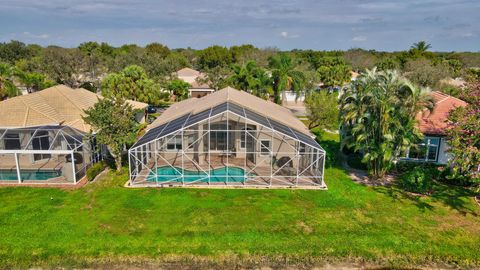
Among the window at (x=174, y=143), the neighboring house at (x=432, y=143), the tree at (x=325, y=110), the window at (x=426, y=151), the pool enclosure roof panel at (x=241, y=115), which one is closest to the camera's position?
the pool enclosure roof panel at (x=241, y=115)

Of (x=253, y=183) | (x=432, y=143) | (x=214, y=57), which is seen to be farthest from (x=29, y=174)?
(x=214, y=57)

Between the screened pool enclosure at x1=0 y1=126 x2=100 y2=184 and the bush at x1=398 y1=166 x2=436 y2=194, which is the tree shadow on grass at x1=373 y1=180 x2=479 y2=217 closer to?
the bush at x1=398 y1=166 x2=436 y2=194

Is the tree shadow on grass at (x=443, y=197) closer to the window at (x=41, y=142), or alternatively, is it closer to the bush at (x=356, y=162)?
the bush at (x=356, y=162)

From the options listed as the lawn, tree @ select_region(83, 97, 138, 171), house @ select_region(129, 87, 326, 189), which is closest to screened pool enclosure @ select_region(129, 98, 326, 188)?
house @ select_region(129, 87, 326, 189)

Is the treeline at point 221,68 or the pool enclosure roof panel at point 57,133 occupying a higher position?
the treeline at point 221,68

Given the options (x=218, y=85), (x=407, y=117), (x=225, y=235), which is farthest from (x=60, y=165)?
(x=218, y=85)

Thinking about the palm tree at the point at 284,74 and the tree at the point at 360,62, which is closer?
the palm tree at the point at 284,74

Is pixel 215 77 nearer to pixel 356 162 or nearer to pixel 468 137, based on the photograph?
pixel 356 162

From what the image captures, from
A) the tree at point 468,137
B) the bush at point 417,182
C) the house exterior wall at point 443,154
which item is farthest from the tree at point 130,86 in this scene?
the tree at point 468,137
